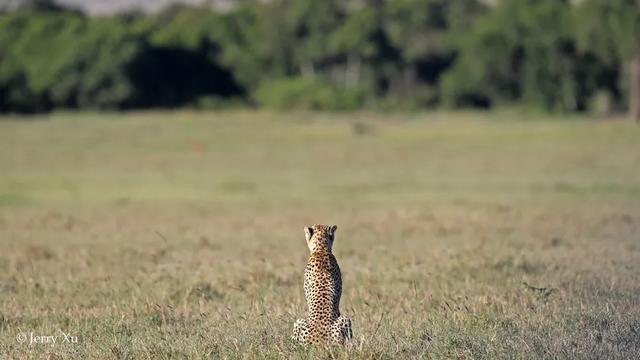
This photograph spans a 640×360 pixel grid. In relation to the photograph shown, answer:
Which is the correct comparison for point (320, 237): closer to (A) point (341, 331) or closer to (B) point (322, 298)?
(B) point (322, 298)

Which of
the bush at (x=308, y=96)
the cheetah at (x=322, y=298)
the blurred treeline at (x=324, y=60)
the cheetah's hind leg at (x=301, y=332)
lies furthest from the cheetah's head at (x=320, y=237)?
the bush at (x=308, y=96)

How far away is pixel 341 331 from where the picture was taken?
9797mm

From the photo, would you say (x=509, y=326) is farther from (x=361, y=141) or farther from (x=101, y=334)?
(x=361, y=141)

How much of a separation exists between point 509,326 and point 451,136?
4527cm

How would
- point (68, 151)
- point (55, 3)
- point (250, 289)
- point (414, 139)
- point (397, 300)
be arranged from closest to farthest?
point (397, 300) → point (250, 289) → point (68, 151) → point (414, 139) → point (55, 3)

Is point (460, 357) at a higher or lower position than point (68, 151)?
higher

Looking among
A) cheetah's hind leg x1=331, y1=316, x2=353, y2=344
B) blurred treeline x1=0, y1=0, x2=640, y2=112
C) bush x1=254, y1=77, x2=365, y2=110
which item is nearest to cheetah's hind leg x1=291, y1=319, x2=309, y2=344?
cheetah's hind leg x1=331, y1=316, x2=353, y2=344

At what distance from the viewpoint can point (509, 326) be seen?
36.3ft

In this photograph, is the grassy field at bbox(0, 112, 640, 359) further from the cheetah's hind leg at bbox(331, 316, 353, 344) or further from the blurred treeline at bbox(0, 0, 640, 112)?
the blurred treeline at bbox(0, 0, 640, 112)

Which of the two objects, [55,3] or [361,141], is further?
[55,3]

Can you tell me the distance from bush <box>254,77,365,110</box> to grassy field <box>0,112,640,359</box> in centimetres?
3200

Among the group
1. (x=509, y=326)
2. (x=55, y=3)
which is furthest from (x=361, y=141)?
(x=55, y=3)

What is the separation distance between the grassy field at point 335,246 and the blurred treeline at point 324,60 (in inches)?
1135

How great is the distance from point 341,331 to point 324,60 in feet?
307
